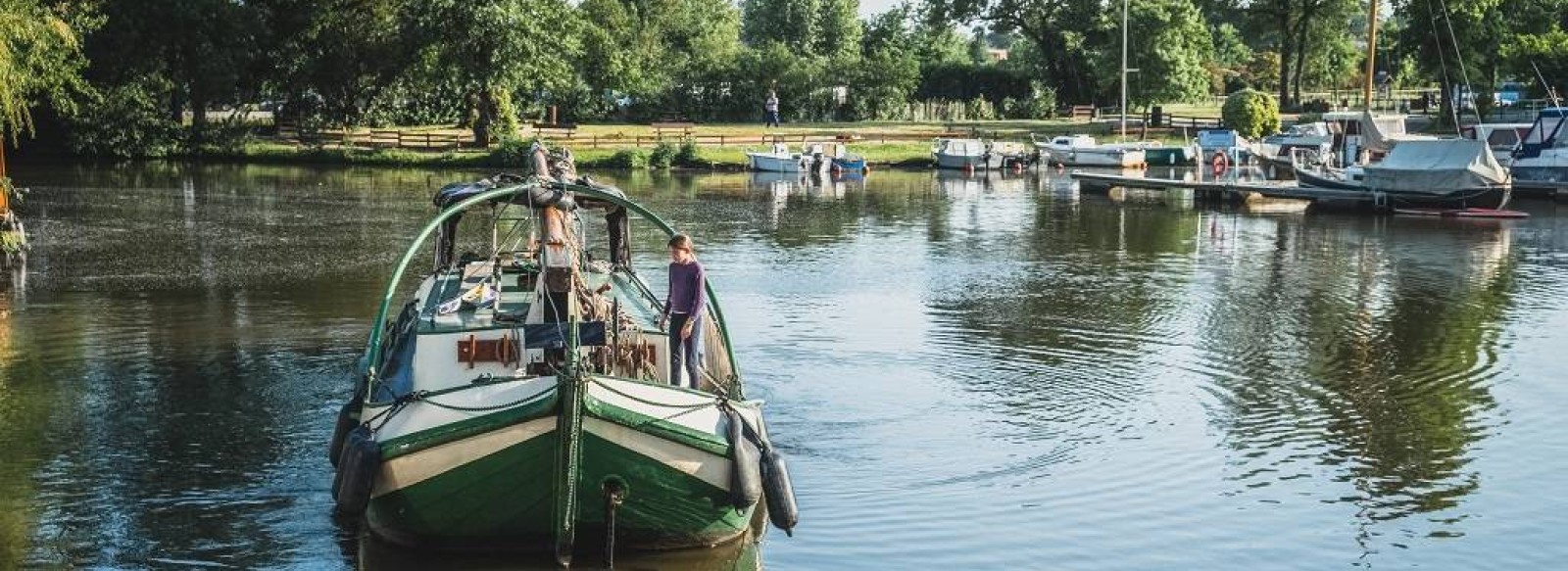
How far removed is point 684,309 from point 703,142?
6027 cm

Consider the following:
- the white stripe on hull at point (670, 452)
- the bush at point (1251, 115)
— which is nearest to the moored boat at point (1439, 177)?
the bush at point (1251, 115)

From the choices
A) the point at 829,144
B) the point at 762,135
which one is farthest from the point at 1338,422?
the point at 762,135

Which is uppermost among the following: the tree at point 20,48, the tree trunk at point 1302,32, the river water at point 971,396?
the tree trunk at point 1302,32

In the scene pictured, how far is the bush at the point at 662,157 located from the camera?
71.7 meters

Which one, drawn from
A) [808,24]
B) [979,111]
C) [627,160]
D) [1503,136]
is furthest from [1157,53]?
[808,24]

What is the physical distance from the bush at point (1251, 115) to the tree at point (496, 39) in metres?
29.3

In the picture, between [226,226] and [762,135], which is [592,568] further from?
[762,135]

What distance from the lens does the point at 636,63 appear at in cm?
8794

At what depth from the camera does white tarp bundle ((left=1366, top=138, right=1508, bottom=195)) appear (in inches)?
1982

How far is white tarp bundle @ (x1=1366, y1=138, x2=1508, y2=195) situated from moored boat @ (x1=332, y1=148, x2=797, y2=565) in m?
38.7

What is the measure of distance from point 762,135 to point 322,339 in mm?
53107

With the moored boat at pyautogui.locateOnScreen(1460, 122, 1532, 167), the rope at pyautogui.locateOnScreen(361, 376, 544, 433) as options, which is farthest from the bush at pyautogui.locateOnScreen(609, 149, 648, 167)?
the rope at pyautogui.locateOnScreen(361, 376, 544, 433)

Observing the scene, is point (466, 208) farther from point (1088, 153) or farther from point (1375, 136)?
point (1088, 153)

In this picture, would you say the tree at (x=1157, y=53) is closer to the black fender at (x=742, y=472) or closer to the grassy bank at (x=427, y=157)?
the grassy bank at (x=427, y=157)
